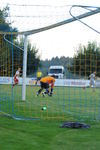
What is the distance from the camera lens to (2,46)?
1388cm

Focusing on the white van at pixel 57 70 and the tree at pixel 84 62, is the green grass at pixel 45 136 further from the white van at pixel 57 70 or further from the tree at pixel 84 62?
the white van at pixel 57 70

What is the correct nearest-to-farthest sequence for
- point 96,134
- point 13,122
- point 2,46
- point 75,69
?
point 96,134 < point 13,122 < point 75,69 < point 2,46

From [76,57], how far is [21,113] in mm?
2560

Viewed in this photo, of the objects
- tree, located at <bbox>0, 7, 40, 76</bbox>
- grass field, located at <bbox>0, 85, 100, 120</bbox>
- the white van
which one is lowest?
grass field, located at <bbox>0, 85, 100, 120</bbox>

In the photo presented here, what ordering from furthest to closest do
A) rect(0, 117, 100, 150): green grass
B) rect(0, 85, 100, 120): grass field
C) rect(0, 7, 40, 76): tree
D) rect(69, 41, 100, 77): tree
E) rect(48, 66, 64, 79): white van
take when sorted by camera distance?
rect(48, 66, 64, 79): white van
rect(0, 7, 40, 76): tree
rect(0, 85, 100, 120): grass field
rect(69, 41, 100, 77): tree
rect(0, 117, 100, 150): green grass

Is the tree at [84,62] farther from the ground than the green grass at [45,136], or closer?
farther from the ground

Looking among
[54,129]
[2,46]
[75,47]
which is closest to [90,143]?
[54,129]

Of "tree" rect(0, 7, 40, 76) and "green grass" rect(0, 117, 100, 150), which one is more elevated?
"tree" rect(0, 7, 40, 76)

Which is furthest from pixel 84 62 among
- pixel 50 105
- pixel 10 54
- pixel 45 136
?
pixel 10 54

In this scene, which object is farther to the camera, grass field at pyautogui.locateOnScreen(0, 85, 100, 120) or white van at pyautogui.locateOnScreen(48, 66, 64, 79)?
white van at pyautogui.locateOnScreen(48, 66, 64, 79)

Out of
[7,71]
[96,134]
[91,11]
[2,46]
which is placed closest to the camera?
[96,134]

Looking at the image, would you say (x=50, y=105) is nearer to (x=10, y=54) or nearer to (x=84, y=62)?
(x=10, y=54)

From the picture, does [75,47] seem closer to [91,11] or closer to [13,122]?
[91,11]

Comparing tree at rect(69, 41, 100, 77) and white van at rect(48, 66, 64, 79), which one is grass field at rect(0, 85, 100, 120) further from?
tree at rect(69, 41, 100, 77)
